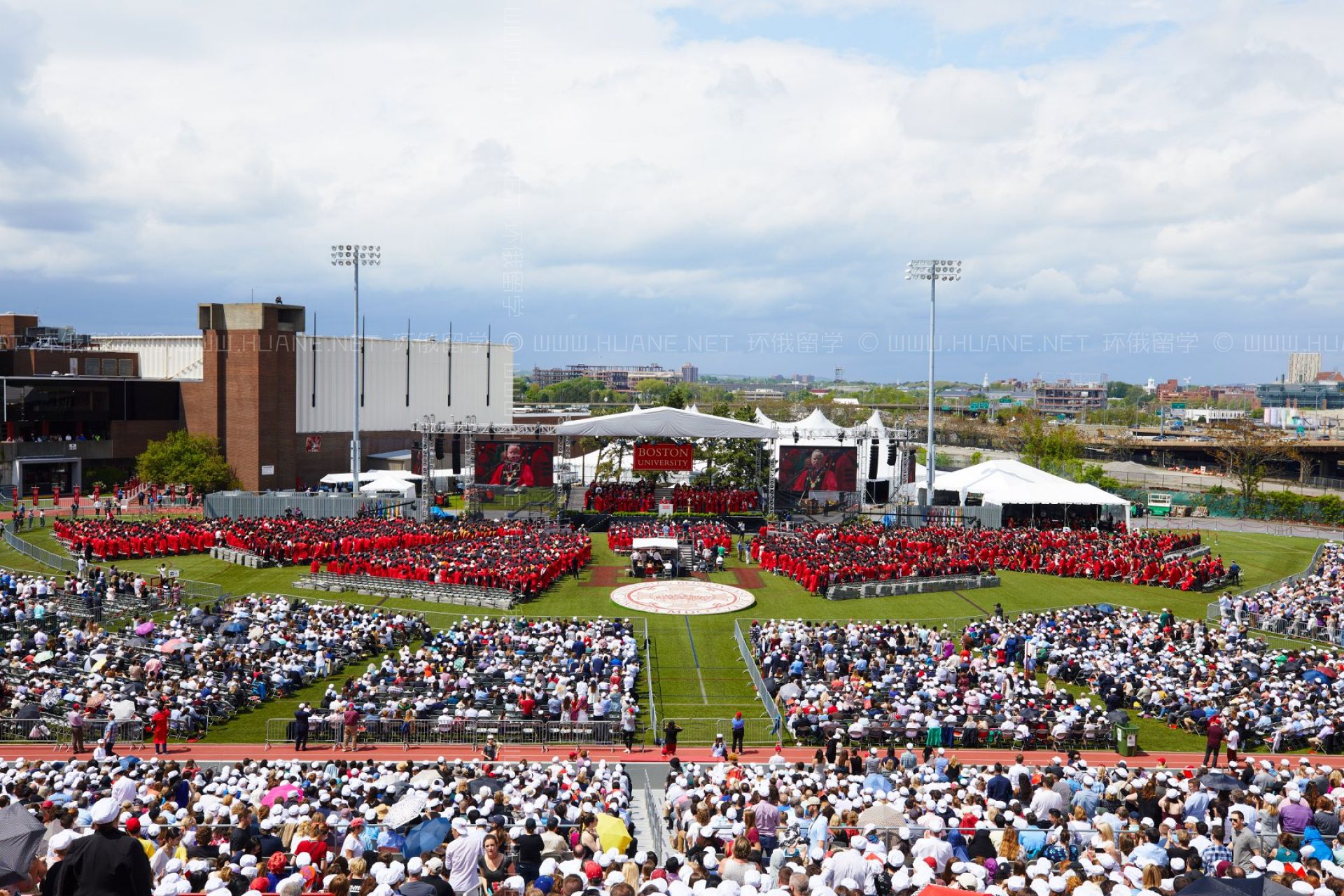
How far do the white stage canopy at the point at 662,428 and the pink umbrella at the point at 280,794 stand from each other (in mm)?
32588

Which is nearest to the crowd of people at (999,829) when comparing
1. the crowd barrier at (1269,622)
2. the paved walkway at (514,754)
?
the paved walkway at (514,754)

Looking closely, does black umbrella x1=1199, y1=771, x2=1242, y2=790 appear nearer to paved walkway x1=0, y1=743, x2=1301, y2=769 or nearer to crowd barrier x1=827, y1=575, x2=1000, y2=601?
paved walkway x1=0, y1=743, x2=1301, y2=769

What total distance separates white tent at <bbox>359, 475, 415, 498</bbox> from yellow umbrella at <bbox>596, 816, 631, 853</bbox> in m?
38.9

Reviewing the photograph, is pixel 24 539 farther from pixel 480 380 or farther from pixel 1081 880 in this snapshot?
pixel 1081 880

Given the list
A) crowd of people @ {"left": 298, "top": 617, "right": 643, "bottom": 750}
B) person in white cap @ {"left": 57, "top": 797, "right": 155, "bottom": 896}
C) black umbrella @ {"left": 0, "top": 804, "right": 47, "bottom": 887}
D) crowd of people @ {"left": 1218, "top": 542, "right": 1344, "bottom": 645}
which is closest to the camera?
person in white cap @ {"left": 57, "top": 797, "right": 155, "bottom": 896}

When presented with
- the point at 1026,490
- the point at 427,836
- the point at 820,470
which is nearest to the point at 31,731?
the point at 427,836

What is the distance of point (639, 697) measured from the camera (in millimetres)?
22172

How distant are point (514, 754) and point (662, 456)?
96.9 feet

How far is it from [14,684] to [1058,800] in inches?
Result: 809

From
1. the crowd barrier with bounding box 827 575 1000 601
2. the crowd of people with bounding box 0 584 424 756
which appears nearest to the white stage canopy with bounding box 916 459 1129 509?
the crowd barrier with bounding box 827 575 1000 601

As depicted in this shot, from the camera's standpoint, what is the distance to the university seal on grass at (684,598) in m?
31.1

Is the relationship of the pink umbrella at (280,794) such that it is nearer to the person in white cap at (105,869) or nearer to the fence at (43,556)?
the person in white cap at (105,869)

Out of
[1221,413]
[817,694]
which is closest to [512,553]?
[817,694]

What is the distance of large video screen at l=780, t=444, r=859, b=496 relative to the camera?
152ft
